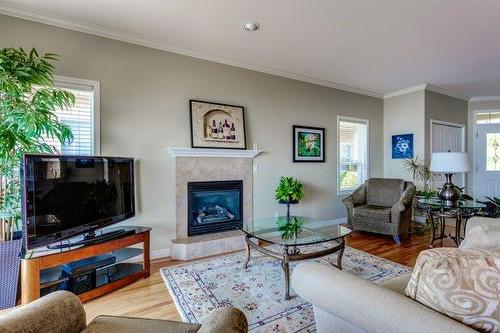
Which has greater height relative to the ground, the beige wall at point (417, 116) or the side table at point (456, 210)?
the beige wall at point (417, 116)

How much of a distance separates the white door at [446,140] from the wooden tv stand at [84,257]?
524 centimetres

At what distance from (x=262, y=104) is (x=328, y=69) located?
3.75 feet

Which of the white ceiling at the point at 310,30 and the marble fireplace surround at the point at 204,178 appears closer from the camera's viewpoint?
the white ceiling at the point at 310,30

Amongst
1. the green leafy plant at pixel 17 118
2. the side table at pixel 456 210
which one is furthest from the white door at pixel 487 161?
the green leafy plant at pixel 17 118

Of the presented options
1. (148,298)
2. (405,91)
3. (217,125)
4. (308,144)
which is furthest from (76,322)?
(405,91)

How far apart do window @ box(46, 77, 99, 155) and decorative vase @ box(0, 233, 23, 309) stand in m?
1.04

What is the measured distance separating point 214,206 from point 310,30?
8.11ft

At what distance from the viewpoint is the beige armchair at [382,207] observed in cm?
380

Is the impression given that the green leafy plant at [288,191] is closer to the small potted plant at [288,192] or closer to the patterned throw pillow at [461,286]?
the small potted plant at [288,192]

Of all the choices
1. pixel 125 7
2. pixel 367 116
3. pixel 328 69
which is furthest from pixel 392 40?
pixel 125 7

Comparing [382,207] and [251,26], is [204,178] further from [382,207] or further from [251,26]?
[382,207]

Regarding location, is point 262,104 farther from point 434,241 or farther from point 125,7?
point 434,241

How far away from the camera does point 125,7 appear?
8.29 ft

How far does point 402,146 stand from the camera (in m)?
5.19
